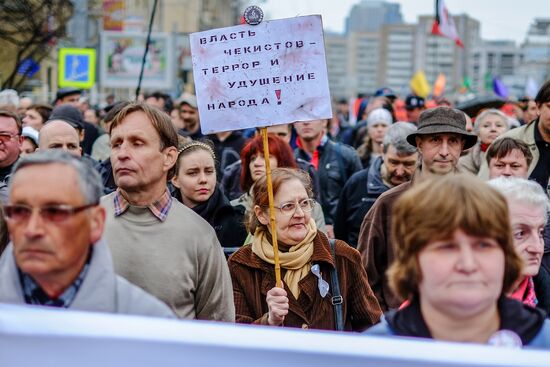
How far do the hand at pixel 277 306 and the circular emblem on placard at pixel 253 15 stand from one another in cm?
125

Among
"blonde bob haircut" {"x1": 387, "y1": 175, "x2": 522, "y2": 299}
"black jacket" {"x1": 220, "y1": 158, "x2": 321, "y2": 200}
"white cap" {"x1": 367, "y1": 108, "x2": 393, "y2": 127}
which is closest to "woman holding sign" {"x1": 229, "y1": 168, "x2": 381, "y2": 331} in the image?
"blonde bob haircut" {"x1": 387, "y1": 175, "x2": 522, "y2": 299}

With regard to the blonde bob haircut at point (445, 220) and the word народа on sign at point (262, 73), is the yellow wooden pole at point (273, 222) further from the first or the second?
the blonde bob haircut at point (445, 220)

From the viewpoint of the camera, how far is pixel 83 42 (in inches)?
983

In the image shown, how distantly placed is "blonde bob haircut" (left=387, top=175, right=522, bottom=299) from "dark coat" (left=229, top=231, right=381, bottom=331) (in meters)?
1.94

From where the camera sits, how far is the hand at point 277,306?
4.67 metres

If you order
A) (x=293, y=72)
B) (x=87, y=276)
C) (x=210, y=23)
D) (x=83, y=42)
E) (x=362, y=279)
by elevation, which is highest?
(x=210, y=23)

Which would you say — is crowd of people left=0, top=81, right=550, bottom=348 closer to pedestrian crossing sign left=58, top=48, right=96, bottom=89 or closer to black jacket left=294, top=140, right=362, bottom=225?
black jacket left=294, top=140, right=362, bottom=225

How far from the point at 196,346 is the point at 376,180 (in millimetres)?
5033

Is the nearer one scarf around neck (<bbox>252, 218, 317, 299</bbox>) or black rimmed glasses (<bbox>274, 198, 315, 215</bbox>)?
scarf around neck (<bbox>252, 218, 317, 299</bbox>)

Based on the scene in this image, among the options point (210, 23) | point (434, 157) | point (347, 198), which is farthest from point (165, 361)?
point (210, 23)

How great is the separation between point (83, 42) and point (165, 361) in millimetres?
23070

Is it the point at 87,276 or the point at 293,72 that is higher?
the point at 293,72

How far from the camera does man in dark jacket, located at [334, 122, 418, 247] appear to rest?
284 inches

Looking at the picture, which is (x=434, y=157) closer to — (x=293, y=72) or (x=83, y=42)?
(x=293, y=72)
